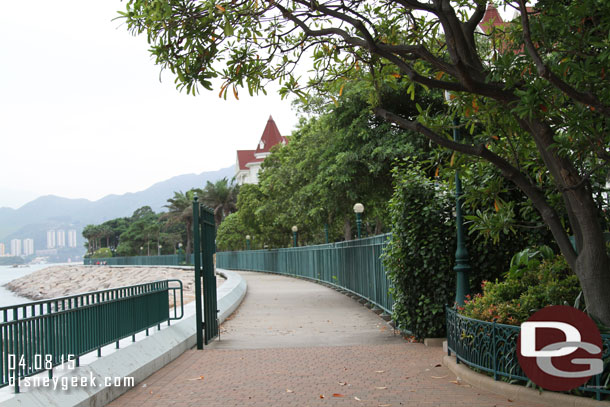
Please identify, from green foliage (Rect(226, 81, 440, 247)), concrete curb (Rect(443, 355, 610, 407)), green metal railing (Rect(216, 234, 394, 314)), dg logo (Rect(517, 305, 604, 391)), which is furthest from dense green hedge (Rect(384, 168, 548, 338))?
green foliage (Rect(226, 81, 440, 247))

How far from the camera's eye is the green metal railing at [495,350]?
243 inches

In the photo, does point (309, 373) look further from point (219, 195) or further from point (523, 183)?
point (219, 195)

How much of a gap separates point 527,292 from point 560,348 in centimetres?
185

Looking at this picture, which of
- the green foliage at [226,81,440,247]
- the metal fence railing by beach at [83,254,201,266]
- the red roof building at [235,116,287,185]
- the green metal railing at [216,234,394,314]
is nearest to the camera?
the green metal railing at [216,234,394,314]

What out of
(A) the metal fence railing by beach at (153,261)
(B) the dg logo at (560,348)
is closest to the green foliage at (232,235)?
(A) the metal fence railing by beach at (153,261)

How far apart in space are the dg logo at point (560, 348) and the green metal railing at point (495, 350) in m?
0.09

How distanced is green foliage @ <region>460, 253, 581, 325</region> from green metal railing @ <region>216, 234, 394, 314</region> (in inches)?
164

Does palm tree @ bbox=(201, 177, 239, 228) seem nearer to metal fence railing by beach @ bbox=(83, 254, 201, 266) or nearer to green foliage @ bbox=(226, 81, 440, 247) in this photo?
metal fence railing by beach @ bbox=(83, 254, 201, 266)

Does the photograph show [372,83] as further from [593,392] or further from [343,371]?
[593,392]

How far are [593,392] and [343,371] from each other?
338 cm

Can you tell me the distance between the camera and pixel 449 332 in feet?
29.2

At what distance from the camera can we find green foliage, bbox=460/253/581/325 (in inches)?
298

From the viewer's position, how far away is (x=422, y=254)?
10.7m

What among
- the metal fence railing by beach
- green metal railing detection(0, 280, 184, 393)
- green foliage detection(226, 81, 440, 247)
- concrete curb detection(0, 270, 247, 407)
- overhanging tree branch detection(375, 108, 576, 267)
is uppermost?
green foliage detection(226, 81, 440, 247)
